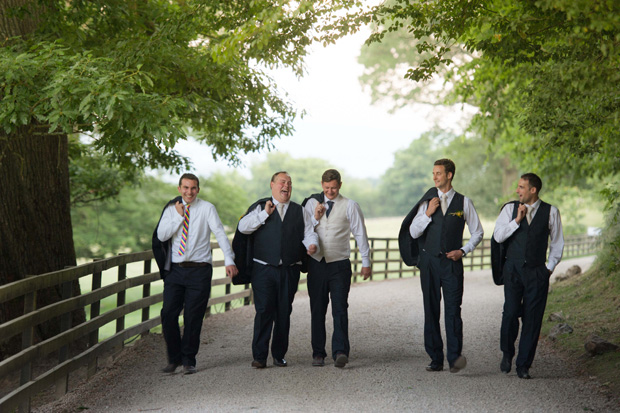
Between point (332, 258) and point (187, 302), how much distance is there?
143 centimetres

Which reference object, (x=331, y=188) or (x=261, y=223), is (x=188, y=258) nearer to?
(x=261, y=223)

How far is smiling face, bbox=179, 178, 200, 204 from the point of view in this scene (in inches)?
253

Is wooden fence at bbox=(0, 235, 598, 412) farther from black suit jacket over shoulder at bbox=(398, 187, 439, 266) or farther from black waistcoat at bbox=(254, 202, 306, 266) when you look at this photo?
black suit jacket over shoulder at bbox=(398, 187, 439, 266)

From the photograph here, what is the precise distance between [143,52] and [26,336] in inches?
129

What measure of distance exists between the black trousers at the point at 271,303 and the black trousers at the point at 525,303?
1992 millimetres

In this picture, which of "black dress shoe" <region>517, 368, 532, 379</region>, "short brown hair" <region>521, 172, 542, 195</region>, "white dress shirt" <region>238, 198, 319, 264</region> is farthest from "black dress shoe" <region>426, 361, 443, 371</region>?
"short brown hair" <region>521, 172, 542, 195</region>

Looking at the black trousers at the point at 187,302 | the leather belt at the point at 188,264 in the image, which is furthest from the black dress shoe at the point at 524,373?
the leather belt at the point at 188,264

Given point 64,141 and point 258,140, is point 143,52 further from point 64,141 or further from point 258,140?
point 258,140

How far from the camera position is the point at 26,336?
549 centimetres

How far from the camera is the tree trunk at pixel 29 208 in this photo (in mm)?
8117

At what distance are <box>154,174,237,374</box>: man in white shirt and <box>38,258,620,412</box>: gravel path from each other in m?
0.43

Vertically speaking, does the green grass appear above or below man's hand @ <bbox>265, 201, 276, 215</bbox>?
below

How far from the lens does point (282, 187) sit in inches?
257

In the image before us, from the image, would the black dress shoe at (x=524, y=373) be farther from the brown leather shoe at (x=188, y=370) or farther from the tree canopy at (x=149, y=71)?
the tree canopy at (x=149, y=71)
